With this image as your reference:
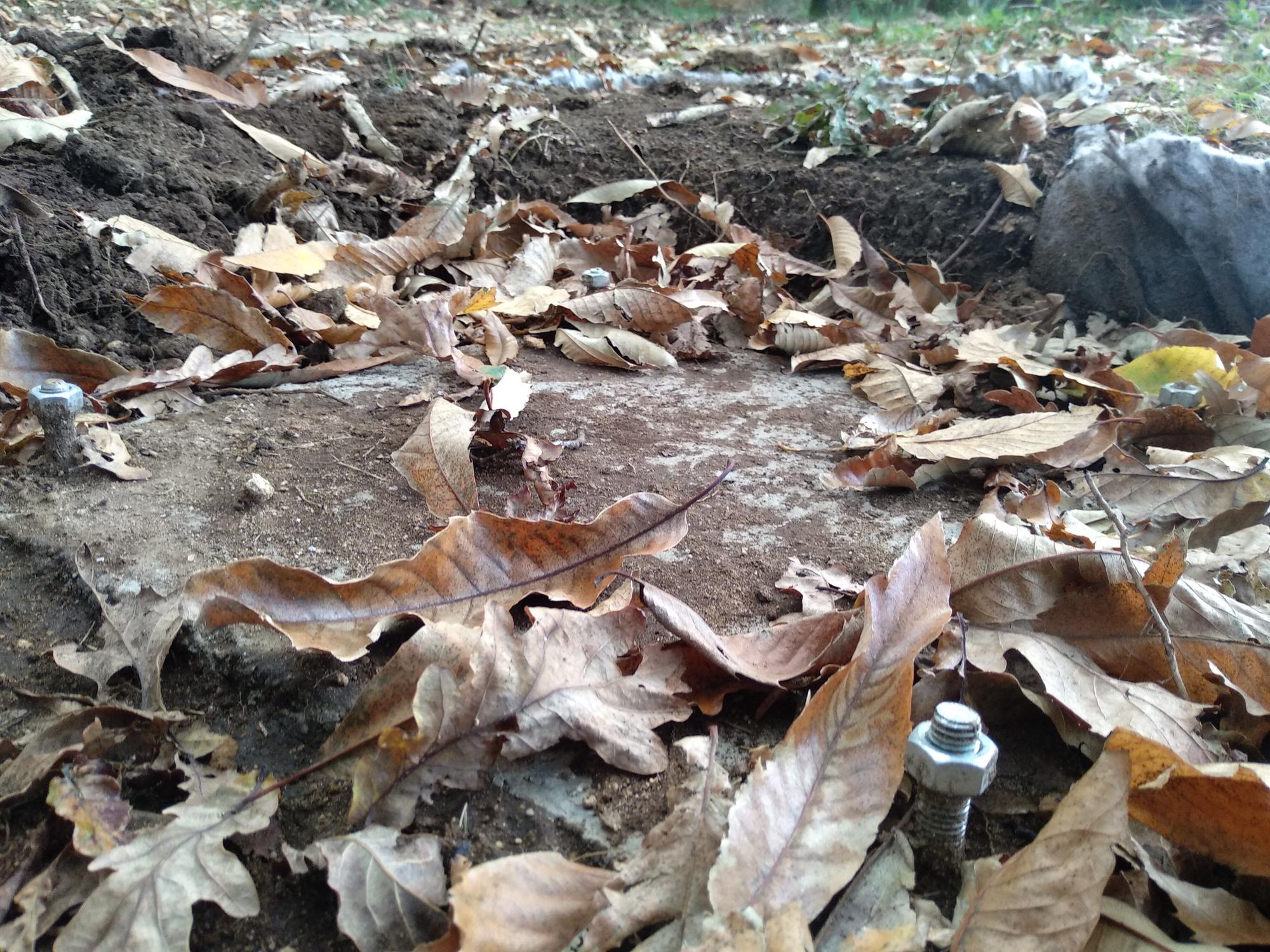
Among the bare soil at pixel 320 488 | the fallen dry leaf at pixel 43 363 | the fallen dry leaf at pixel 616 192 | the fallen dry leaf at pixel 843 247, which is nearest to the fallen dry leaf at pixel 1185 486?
the bare soil at pixel 320 488

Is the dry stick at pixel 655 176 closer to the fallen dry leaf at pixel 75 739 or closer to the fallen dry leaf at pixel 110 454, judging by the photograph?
the fallen dry leaf at pixel 110 454

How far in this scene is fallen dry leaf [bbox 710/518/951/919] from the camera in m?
0.76

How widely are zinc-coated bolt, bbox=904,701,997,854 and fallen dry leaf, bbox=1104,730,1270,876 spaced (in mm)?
125

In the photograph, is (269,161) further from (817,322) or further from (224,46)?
(817,322)

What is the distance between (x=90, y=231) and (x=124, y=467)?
0.95 m

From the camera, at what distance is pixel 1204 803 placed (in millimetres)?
792

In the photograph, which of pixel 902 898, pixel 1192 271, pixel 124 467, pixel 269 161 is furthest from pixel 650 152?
pixel 902 898

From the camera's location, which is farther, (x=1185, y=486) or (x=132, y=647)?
(x=1185, y=486)

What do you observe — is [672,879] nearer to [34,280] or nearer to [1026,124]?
[34,280]

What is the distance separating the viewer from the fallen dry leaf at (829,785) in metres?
0.76

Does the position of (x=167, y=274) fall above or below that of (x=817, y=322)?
above

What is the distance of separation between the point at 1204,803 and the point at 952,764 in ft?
0.72

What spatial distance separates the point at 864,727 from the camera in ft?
2.84

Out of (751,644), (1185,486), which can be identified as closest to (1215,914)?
(751,644)
